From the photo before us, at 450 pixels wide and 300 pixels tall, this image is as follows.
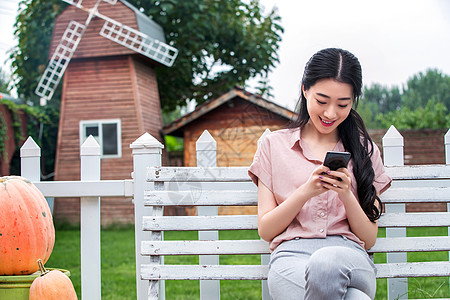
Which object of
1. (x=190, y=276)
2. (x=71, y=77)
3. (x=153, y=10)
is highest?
(x=153, y=10)

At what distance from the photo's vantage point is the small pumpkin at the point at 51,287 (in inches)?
87.6

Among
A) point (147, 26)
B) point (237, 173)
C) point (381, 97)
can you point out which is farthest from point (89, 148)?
point (381, 97)

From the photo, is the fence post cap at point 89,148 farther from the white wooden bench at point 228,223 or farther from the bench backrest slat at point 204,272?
the bench backrest slat at point 204,272

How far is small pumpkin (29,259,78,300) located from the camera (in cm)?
222

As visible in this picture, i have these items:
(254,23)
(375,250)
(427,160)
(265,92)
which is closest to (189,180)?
(375,250)

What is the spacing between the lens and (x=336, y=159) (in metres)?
1.91

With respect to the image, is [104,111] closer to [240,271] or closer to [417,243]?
[240,271]

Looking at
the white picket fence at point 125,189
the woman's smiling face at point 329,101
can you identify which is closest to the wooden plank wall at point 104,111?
the white picket fence at point 125,189

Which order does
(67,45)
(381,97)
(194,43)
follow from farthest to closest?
(381,97) → (194,43) → (67,45)

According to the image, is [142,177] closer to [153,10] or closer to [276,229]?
[276,229]

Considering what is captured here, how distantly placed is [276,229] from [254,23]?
662 inches

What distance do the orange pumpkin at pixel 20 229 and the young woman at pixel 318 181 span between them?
1.02 metres

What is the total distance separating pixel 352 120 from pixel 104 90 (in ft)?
37.9

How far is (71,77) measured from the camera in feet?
43.9
